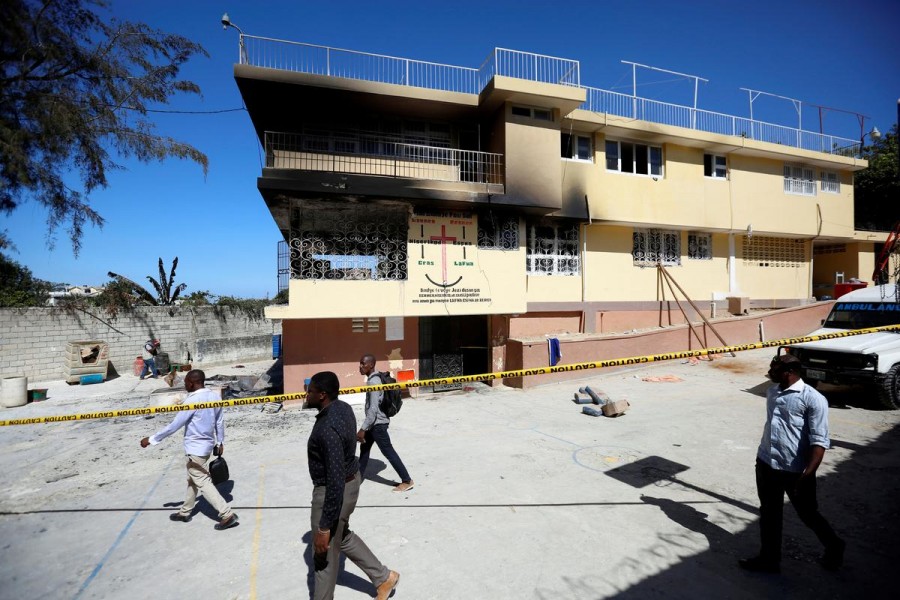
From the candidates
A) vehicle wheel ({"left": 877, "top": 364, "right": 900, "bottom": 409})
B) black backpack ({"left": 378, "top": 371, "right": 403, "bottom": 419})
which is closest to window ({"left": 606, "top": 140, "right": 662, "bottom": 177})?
vehicle wheel ({"left": 877, "top": 364, "right": 900, "bottom": 409})

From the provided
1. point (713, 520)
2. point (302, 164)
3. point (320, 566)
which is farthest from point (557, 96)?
point (320, 566)

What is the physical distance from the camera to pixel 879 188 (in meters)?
21.7

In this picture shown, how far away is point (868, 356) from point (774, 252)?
12728mm

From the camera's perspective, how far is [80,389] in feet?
44.9

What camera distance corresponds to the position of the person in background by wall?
52.0 ft

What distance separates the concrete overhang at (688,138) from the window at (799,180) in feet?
1.12

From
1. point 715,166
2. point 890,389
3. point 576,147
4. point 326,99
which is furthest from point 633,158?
point 326,99

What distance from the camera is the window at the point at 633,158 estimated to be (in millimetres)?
14859

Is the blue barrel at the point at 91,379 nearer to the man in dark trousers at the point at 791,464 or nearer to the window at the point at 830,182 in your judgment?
the man in dark trousers at the point at 791,464

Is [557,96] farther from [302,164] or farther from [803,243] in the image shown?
[803,243]

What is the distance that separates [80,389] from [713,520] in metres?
17.7

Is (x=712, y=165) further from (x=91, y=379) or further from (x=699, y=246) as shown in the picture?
(x=91, y=379)

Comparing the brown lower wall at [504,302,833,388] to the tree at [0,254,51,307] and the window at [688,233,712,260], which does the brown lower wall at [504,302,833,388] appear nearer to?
the window at [688,233,712,260]

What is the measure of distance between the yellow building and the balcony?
0.06 metres
